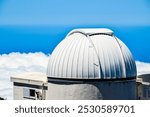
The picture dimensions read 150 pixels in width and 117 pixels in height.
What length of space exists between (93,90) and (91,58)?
2250 millimetres

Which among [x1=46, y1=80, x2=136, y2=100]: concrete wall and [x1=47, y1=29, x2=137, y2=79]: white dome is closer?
[x1=47, y1=29, x2=137, y2=79]: white dome

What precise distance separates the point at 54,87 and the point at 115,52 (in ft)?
16.5

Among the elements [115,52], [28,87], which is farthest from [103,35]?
[28,87]

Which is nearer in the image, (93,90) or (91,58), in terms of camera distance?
(91,58)

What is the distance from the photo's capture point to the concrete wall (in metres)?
50.7

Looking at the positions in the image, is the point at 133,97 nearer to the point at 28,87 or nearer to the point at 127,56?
the point at 127,56

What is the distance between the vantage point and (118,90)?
51281 mm

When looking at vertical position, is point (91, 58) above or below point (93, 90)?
above

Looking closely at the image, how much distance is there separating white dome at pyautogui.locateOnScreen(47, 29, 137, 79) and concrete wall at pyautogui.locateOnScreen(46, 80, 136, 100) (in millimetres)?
532

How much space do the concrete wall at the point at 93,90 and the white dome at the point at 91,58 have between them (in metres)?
0.53

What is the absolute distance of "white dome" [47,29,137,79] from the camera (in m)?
50.5

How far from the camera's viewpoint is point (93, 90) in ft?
167

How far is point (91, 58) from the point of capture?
50.5 m

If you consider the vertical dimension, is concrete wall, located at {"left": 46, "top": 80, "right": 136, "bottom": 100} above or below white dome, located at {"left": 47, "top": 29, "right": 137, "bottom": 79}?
below
